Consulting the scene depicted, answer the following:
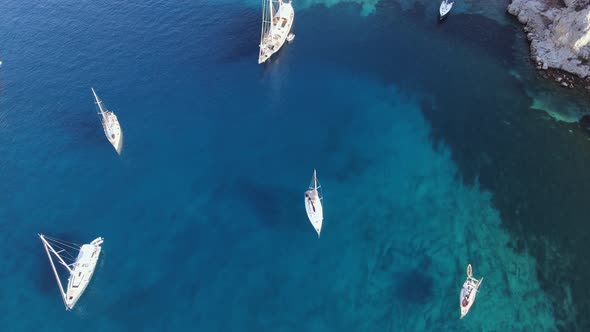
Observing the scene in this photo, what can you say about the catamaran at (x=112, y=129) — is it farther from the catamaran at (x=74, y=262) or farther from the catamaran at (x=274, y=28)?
the catamaran at (x=274, y=28)

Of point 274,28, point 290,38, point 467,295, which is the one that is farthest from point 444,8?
point 467,295

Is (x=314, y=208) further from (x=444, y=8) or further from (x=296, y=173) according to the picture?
(x=444, y=8)

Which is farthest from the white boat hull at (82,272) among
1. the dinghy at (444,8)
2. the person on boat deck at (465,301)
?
the dinghy at (444,8)

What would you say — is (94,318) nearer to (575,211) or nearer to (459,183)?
(459,183)

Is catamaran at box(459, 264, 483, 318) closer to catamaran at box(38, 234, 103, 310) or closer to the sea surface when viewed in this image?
the sea surface

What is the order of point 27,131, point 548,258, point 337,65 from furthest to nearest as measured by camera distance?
point 337,65
point 27,131
point 548,258

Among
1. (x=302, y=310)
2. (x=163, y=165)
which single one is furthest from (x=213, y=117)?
(x=302, y=310)
